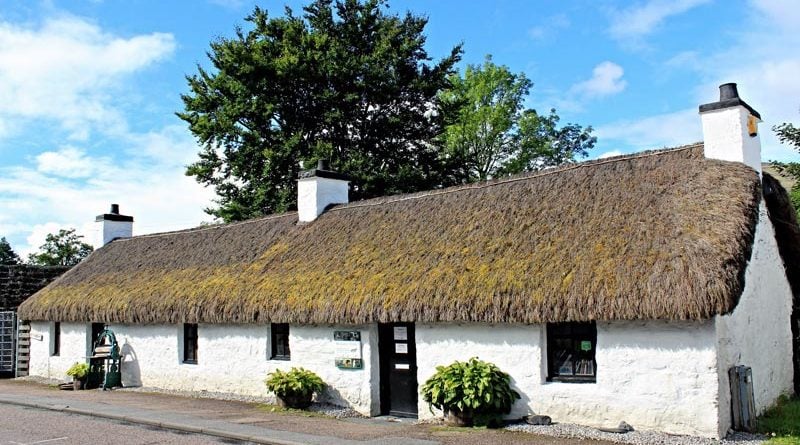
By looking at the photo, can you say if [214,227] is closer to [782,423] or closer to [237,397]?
[237,397]

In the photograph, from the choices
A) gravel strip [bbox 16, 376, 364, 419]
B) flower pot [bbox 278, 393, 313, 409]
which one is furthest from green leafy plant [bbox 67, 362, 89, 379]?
flower pot [bbox 278, 393, 313, 409]

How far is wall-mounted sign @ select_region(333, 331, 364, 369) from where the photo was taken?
47.5 ft

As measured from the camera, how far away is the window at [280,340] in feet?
54.1

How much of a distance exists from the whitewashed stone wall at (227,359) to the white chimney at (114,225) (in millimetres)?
4818

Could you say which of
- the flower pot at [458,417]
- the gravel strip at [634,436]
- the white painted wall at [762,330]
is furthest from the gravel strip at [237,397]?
the white painted wall at [762,330]

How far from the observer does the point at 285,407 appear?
15.1m

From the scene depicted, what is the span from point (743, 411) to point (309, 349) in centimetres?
864

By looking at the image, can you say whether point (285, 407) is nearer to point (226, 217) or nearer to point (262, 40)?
point (226, 217)

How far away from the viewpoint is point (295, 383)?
1477cm

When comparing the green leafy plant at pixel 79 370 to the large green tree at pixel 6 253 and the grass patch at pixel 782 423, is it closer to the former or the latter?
the grass patch at pixel 782 423

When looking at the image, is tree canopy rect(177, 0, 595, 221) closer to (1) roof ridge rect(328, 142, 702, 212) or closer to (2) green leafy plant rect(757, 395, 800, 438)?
(1) roof ridge rect(328, 142, 702, 212)

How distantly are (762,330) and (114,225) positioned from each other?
2281 cm

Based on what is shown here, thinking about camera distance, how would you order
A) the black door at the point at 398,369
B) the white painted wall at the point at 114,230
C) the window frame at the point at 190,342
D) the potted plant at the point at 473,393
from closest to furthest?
the potted plant at the point at 473,393 < the black door at the point at 398,369 < the window frame at the point at 190,342 < the white painted wall at the point at 114,230

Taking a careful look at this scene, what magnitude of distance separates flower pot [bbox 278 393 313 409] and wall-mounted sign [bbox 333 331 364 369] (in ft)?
3.15
